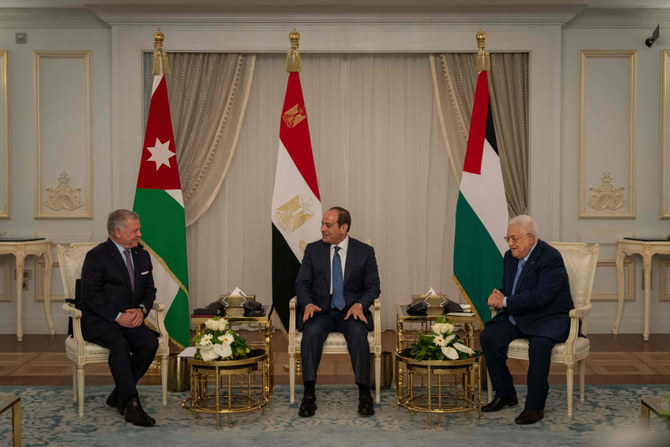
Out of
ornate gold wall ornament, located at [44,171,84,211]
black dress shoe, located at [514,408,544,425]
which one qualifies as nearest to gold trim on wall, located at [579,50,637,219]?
black dress shoe, located at [514,408,544,425]

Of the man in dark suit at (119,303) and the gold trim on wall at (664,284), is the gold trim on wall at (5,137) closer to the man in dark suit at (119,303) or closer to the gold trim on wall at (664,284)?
the man in dark suit at (119,303)

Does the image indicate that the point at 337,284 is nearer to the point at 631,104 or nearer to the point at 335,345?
the point at 335,345

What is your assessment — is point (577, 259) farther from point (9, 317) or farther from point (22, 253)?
point (9, 317)

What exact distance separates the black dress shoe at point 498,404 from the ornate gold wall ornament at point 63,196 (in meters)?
4.54

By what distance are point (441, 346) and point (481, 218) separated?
1.73 m

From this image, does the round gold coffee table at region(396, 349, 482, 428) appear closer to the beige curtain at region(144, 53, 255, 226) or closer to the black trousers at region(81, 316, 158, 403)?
the black trousers at region(81, 316, 158, 403)

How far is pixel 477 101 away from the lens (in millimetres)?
6117

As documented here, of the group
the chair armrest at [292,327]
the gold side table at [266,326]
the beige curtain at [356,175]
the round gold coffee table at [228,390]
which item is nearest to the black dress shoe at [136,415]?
the round gold coffee table at [228,390]

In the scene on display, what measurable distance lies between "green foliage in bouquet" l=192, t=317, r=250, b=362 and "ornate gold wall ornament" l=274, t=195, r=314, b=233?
58.3 inches

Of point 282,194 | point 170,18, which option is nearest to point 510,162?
point 282,194

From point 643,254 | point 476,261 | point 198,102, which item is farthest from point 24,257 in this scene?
point 643,254

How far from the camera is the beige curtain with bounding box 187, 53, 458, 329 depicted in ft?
24.8

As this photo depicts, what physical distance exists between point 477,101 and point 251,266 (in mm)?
2908

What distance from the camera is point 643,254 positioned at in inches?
275
